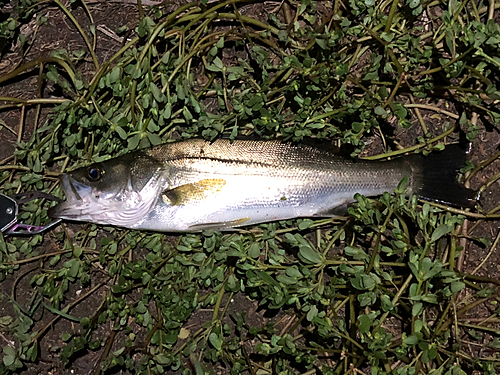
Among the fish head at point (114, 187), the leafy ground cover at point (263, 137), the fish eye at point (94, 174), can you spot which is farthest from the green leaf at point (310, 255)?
the fish eye at point (94, 174)

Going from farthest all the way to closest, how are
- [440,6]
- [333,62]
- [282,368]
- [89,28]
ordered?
[89,28] → [440,6] → [282,368] → [333,62]

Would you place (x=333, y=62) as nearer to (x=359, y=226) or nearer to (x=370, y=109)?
(x=370, y=109)

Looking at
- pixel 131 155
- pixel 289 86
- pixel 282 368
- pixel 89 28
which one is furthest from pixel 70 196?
pixel 282 368

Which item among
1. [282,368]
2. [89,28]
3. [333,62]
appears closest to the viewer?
[333,62]

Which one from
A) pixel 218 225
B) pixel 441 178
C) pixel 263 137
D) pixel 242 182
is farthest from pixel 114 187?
pixel 441 178

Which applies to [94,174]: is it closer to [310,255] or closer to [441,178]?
[310,255]

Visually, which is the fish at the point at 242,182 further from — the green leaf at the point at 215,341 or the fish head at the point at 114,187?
the green leaf at the point at 215,341

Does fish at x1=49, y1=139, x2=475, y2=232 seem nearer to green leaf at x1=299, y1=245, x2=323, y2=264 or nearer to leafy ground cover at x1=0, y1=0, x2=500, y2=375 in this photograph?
leafy ground cover at x1=0, y1=0, x2=500, y2=375
